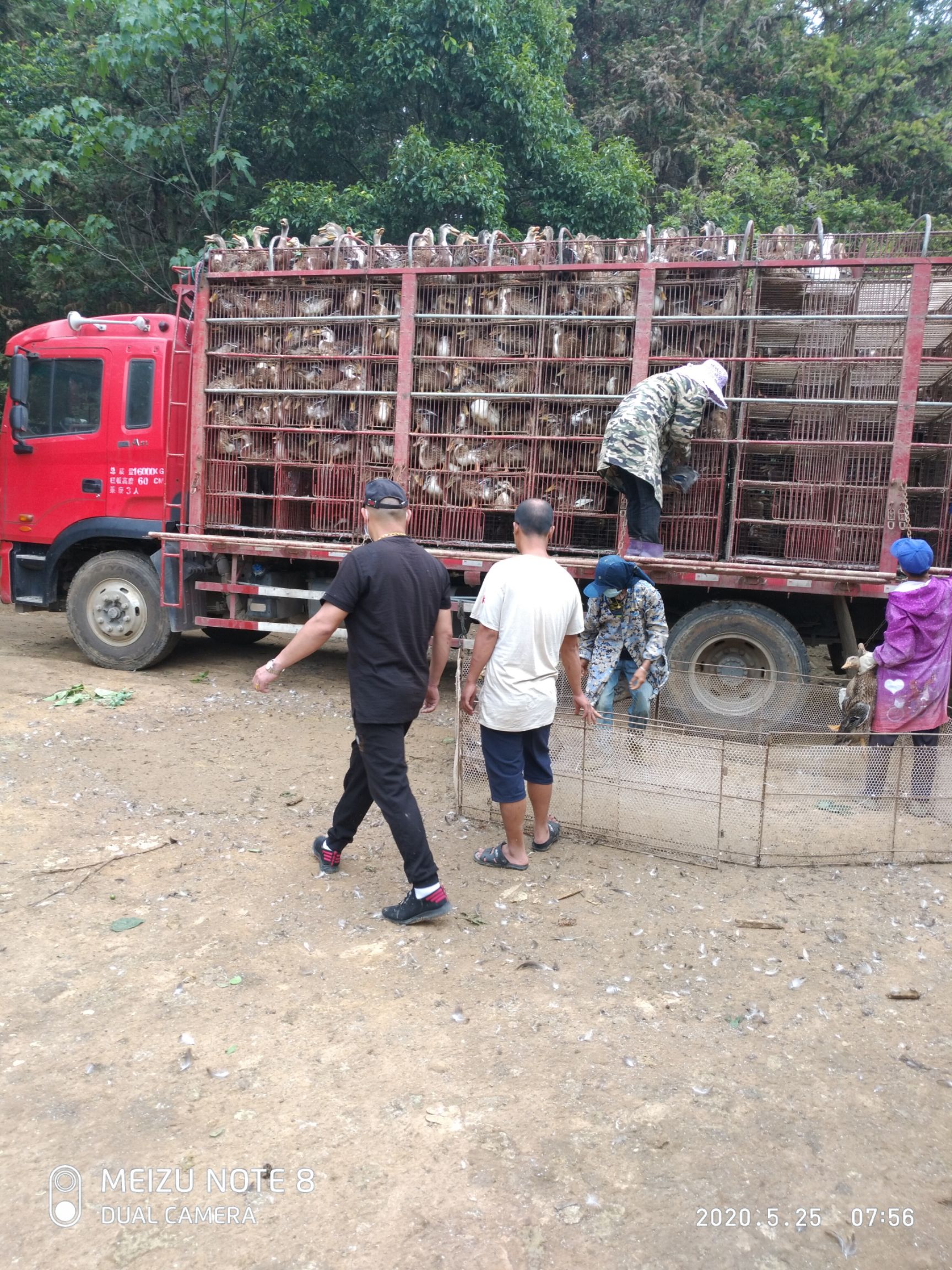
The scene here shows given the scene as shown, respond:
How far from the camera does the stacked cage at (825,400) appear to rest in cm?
619

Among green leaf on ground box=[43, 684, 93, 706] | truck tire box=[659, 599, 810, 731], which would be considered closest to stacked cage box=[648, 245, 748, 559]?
truck tire box=[659, 599, 810, 731]

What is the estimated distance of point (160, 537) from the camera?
25.0 feet

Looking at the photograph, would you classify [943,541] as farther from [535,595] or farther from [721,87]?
[721,87]

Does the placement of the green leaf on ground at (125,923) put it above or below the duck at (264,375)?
below

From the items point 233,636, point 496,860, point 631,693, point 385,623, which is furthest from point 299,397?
point 496,860

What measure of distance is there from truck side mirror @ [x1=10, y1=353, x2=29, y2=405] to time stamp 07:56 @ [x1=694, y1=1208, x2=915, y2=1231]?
7924 millimetres

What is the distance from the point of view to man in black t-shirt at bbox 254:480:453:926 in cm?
355

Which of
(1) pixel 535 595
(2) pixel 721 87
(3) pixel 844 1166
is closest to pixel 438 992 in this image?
(3) pixel 844 1166

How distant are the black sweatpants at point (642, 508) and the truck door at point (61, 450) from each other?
14.7ft

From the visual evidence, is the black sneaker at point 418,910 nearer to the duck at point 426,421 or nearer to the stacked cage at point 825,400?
the stacked cage at point 825,400

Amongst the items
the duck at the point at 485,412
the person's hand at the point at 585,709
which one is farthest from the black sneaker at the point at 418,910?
the duck at the point at 485,412

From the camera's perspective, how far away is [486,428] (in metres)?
7.02

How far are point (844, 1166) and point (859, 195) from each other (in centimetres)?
1573

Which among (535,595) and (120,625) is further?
(120,625)
